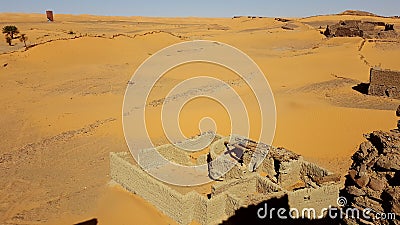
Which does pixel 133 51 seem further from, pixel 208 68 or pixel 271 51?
pixel 271 51

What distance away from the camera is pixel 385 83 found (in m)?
19.2

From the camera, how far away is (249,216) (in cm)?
871

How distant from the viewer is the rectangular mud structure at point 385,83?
1884cm

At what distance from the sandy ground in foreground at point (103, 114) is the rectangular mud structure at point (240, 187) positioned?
478mm

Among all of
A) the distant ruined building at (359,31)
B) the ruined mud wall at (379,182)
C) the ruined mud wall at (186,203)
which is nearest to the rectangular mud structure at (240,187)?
the ruined mud wall at (186,203)

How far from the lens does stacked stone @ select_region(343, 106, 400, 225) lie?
471 cm

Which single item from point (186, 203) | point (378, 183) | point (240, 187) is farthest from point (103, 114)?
point (378, 183)

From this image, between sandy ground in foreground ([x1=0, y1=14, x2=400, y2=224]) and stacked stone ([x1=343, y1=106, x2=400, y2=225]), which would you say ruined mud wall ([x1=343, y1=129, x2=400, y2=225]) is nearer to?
stacked stone ([x1=343, y1=106, x2=400, y2=225])

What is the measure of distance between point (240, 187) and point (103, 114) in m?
9.83

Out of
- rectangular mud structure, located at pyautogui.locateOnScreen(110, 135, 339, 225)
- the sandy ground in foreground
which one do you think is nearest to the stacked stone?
rectangular mud structure, located at pyautogui.locateOnScreen(110, 135, 339, 225)

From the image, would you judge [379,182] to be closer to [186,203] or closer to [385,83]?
[186,203]

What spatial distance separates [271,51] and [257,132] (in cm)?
2285

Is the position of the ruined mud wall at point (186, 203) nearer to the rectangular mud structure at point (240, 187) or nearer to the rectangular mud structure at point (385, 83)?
the rectangular mud structure at point (240, 187)

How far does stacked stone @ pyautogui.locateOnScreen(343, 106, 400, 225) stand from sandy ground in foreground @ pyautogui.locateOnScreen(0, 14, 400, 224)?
5.07 meters
